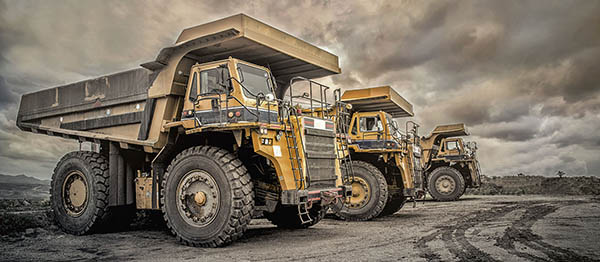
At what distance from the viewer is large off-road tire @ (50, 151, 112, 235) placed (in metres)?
9.12

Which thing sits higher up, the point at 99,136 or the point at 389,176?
the point at 99,136

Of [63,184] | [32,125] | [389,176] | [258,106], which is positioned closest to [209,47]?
[258,106]

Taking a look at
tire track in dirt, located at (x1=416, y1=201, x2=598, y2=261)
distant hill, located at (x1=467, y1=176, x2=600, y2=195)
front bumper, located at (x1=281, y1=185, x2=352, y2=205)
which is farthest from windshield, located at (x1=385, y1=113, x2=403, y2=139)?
distant hill, located at (x1=467, y1=176, x2=600, y2=195)

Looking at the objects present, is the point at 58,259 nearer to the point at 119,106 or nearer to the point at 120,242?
the point at 120,242

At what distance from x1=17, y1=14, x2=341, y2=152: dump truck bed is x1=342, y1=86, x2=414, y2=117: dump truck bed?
3.31m

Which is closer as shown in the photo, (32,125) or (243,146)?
(243,146)

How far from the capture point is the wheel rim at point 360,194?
459 inches

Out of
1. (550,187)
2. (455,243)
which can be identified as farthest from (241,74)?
(550,187)

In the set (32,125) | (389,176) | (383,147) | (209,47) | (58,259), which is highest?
(209,47)

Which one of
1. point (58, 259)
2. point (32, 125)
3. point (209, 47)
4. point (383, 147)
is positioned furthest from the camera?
point (383, 147)

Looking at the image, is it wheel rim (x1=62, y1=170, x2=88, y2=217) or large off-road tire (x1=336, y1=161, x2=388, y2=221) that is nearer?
wheel rim (x1=62, y1=170, x2=88, y2=217)

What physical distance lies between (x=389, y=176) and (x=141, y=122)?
23.6 feet

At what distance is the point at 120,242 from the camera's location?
8.12 metres

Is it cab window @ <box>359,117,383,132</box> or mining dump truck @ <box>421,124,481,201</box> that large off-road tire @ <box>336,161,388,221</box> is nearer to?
cab window @ <box>359,117,383,132</box>
